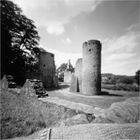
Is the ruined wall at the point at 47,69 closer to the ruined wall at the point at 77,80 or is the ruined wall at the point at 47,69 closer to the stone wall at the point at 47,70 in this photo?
the stone wall at the point at 47,70

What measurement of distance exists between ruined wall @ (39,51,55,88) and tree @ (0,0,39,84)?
157 centimetres

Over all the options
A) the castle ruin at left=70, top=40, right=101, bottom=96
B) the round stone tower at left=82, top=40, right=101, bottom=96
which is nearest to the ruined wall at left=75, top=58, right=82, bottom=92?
the castle ruin at left=70, top=40, right=101, bottom=96

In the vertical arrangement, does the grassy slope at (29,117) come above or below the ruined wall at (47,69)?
below

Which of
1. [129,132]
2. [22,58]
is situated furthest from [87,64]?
[22,58]

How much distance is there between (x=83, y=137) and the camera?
235 cm

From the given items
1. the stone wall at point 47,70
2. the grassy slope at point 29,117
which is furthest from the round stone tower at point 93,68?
the stone wall at point 47,70

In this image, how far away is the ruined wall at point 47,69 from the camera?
20719 mm

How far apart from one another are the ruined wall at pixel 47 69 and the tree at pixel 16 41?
5.16ft

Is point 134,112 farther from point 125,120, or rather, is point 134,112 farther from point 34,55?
point 34,55

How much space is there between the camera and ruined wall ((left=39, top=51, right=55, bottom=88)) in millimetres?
20719

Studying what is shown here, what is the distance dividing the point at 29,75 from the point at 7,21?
9429 millimetres

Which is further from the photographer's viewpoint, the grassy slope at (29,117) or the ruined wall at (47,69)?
the ruined wall at (47,69)

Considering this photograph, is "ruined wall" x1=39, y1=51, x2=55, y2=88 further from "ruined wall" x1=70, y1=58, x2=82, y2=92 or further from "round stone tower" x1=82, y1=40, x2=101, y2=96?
"round stone tower" x1=82, y1=40, x2=101, y2=96

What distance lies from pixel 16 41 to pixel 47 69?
7.84 m
